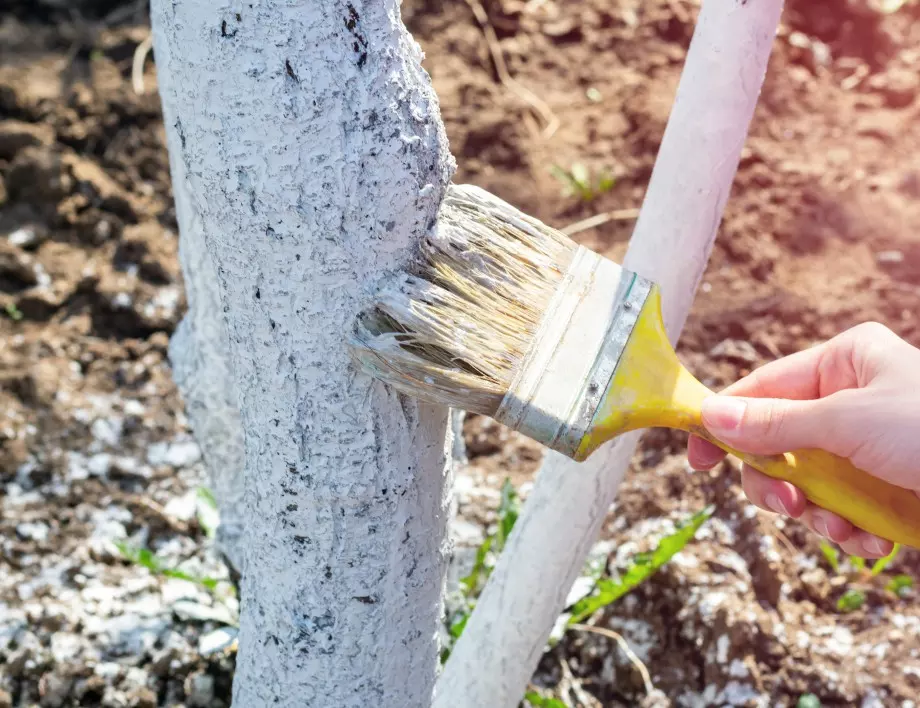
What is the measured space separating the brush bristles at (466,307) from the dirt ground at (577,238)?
89cm

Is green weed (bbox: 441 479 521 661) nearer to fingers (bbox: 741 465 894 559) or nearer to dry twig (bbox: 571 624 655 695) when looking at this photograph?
dry twig (bbox: 571 624 655 695)

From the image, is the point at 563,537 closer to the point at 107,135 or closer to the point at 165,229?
the point at 165,229

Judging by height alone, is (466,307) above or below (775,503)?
above

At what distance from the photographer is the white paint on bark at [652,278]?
0.96 metres

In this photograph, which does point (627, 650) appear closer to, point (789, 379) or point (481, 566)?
point (481, 566)

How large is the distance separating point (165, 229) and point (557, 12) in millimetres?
1388

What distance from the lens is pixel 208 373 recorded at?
1.39 m

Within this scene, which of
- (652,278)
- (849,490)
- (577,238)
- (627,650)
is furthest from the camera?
(577,238)

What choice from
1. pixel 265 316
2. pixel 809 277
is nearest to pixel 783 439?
pixel 265 316

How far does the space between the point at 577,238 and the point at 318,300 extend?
157 centimetres

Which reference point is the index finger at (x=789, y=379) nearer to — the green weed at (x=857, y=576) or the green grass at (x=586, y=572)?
the green grass at (x=586, y=572)

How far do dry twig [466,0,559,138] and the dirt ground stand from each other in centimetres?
2

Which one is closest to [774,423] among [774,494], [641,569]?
[774,494]

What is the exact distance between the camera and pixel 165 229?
7.37 ft
